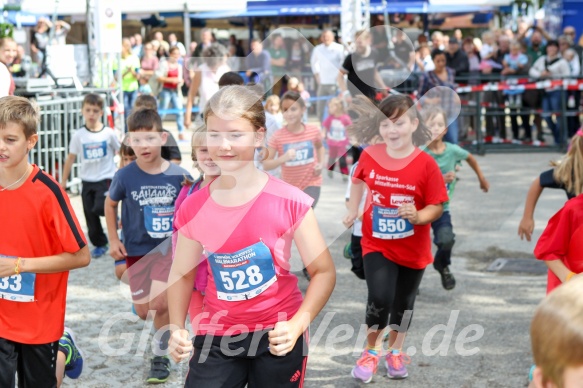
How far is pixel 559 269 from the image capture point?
13.5 ft

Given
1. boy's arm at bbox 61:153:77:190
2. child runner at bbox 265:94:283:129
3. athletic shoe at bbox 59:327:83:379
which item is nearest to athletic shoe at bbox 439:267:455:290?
child runner at bbox 265:94:283:129

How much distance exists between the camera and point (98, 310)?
6.86 metres

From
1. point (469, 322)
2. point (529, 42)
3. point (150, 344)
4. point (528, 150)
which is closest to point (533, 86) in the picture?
point (528, 150)

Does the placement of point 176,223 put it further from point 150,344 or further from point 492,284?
point 492,284

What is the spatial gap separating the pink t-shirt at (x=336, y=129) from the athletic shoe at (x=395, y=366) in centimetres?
623

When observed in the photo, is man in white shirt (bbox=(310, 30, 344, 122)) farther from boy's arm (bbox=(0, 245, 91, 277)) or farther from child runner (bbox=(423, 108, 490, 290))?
boy's arm (bbox=(0, 245, 91, 277))

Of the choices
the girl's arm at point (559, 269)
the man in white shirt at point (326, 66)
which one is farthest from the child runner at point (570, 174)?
the man in white shirt at point (326, 66)

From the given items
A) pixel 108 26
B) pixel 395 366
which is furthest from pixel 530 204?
pixel 108 26

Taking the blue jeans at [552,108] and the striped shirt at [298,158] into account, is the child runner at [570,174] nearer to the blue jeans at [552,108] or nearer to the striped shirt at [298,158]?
the striped shirt at [298,158]

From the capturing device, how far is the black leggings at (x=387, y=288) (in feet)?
17.2

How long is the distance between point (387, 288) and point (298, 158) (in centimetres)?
279

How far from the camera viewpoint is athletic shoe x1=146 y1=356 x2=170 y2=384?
5289 mm

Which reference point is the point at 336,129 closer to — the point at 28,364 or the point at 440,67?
the point at 440,67

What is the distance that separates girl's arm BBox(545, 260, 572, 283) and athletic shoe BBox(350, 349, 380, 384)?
143 cm
